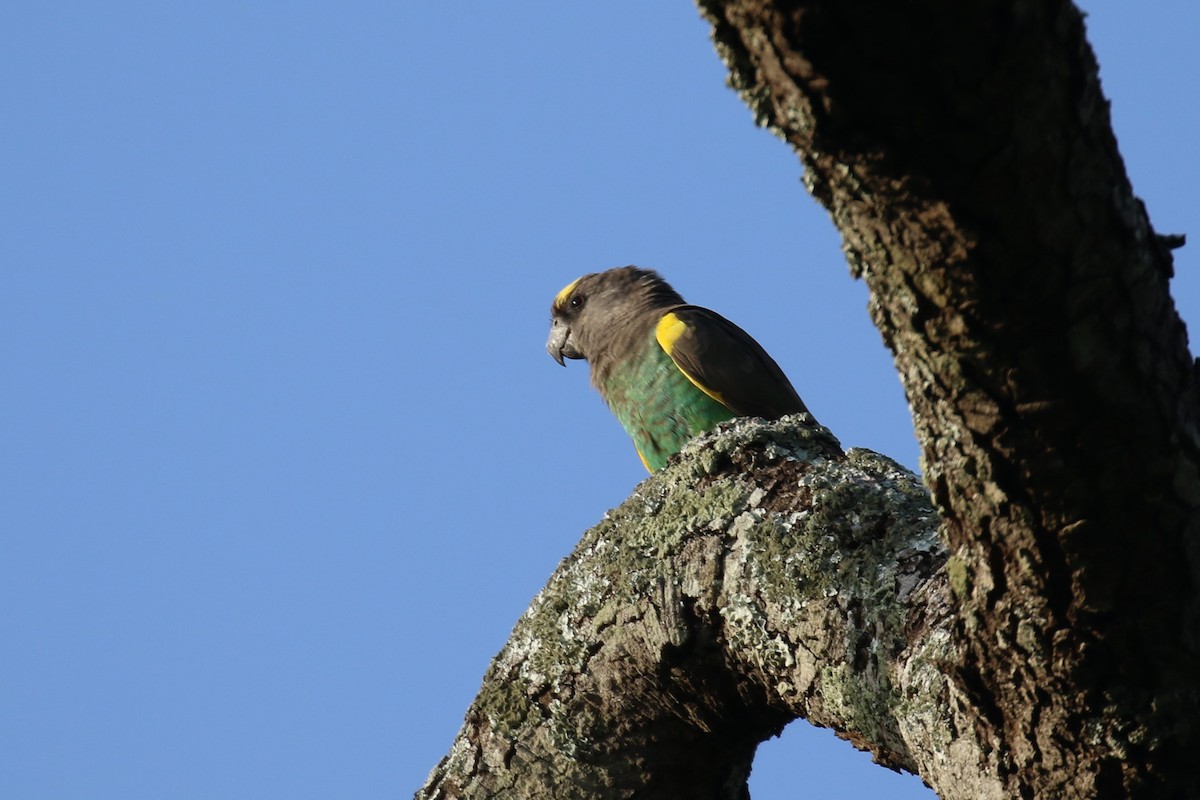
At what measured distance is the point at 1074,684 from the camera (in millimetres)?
1847

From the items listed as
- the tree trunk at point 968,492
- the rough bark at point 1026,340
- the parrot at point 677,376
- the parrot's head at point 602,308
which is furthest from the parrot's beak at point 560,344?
the rough bark at point 1026,340

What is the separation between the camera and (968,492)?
1.73 metres

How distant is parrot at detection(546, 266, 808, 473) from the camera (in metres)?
6.39

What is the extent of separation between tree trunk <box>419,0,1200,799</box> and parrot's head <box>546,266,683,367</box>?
164 inches

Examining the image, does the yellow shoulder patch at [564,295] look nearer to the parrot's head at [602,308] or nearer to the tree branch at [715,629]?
the parrot's head at [602,308]

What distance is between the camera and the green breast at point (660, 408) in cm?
646

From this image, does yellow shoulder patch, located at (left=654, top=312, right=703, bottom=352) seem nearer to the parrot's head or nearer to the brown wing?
the brown wing

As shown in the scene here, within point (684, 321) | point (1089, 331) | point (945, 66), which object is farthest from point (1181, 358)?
point (684, 321)

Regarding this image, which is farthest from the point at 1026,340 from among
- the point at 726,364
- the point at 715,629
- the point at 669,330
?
the point at 669,330

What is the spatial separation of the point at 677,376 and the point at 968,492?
188 inches

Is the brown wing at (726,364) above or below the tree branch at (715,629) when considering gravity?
above

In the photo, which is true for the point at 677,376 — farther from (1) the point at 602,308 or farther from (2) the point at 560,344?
(2) the point at 560,344

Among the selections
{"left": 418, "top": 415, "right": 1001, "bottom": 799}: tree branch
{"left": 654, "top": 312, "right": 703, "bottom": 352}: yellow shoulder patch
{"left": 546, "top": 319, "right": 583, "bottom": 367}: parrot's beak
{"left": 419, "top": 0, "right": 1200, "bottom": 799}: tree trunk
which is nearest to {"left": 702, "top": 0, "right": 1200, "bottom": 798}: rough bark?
{"left": 419, "top": 0, "right": 1200, "bottom": 799}: tree trunk

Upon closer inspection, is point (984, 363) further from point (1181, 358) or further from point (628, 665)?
point (628, 665)
